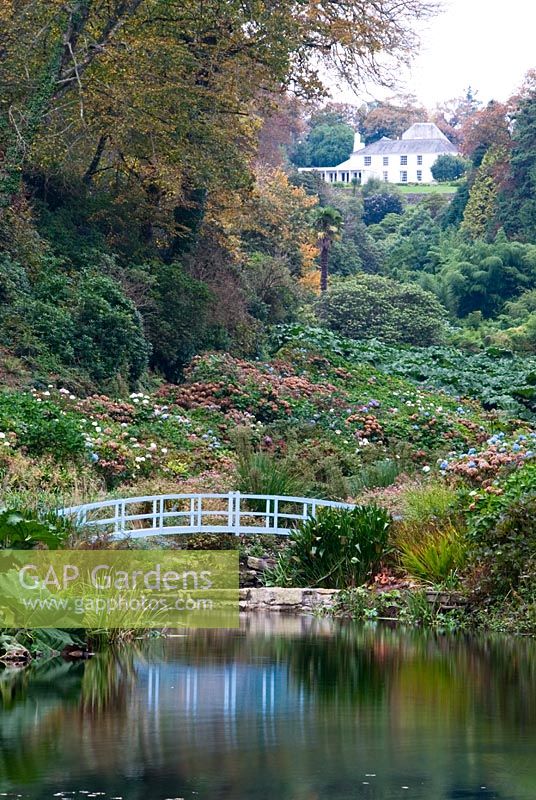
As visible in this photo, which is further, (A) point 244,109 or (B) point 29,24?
(A) point 244,109

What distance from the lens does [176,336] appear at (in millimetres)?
31109

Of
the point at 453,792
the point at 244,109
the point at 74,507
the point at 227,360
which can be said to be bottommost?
the point at 453,792

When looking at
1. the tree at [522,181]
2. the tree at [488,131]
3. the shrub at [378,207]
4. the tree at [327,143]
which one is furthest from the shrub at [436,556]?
the tree at [327,143]

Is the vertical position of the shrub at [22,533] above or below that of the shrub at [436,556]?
above

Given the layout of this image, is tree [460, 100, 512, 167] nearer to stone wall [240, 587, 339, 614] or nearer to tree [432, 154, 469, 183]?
tree [432, 154, 469, 183]

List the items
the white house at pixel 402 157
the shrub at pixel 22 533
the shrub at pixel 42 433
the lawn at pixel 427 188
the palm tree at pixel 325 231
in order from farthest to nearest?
the white house at pixel 402 157 → the lawn at pixel 427 188 → the palm tree at pixel 325 231 → the shrub at pixel 42 433 → the shrub at pixel 22 533

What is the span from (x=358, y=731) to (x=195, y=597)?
31.8 ft

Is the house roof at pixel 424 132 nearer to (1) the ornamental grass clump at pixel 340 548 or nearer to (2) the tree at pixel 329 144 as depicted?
(2) the tree at pixel 329 144

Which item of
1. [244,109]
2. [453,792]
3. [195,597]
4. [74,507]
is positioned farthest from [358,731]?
[244,109]

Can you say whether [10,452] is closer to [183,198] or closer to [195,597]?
[195,597]

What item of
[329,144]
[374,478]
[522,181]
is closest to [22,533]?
[374,478]

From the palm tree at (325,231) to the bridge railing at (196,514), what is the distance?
3878cm

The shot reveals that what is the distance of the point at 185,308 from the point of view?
31594 mm

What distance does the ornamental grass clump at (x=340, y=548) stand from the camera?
17.0 metres
